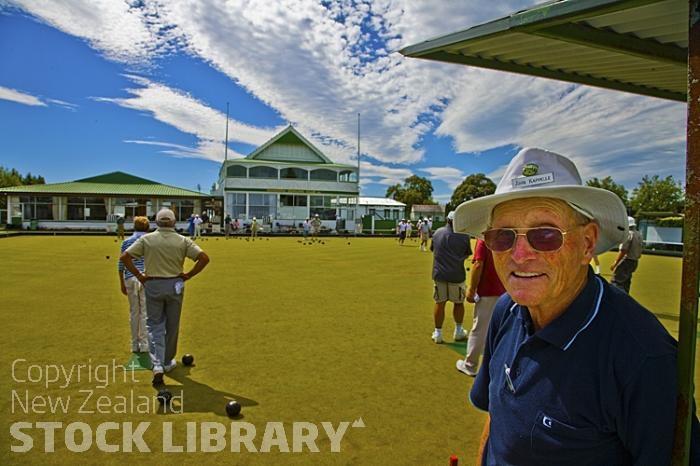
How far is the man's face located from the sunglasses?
15 mm

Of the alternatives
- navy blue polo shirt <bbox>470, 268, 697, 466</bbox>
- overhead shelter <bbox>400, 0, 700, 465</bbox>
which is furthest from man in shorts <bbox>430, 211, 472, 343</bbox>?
navy blue polo shirt <bbox>470, 268, 697, 466</bbox>

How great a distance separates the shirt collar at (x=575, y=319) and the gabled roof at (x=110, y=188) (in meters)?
47.7

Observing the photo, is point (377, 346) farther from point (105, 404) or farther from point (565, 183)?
point (565, 183)

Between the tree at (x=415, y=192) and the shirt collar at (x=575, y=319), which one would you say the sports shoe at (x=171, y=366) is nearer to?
the shirt collar at (x=575, y=319)

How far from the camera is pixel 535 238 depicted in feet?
5.90

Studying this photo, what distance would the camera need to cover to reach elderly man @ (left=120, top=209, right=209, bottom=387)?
5.30 metres

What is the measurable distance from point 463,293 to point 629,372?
556 cm

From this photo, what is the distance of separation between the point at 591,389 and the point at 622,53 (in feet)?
5.96

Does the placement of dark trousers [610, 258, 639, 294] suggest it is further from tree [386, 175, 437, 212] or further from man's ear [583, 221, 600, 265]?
tree [386, 175, 437, 212]

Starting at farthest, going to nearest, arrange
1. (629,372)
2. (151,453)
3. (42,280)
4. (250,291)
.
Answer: (42,280)
(250,291)
(151,453)
(629,372)

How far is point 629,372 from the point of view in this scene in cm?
139

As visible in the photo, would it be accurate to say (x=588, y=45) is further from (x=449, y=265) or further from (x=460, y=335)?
(x=460, y=335)

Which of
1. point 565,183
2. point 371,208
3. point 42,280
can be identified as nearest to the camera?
point 565,183

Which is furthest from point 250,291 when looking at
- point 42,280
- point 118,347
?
point 42,280
